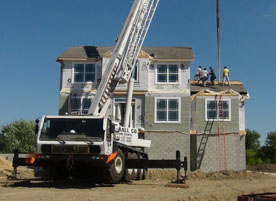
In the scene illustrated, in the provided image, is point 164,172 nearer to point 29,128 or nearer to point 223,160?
point 223,160

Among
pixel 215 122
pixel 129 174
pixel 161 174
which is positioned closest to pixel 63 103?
pixel 161 174

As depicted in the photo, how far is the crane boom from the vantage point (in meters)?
20.5

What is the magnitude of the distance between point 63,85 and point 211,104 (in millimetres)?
10706

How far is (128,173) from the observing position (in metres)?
16.8

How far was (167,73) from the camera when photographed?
28109 mm

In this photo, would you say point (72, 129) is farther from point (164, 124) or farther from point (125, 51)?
point (164, 124)

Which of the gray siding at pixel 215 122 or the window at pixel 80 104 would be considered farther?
the gray siding at pixel 215 122

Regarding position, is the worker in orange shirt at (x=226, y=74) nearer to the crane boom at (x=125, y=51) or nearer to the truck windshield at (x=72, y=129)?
the crane boom at (x=125, y=51)

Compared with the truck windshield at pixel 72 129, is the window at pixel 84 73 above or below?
above

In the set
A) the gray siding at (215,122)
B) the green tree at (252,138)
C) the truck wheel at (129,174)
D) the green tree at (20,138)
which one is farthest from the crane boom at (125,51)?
the green tree at (252,138)

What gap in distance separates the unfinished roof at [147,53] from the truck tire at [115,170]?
541 inches

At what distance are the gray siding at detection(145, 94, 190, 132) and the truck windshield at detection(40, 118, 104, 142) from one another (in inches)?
508

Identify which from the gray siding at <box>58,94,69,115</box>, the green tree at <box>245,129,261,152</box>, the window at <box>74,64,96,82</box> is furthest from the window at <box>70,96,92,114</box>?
the green tree at <box>245,129,261,152</box>

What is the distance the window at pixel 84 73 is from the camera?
28078 mm
